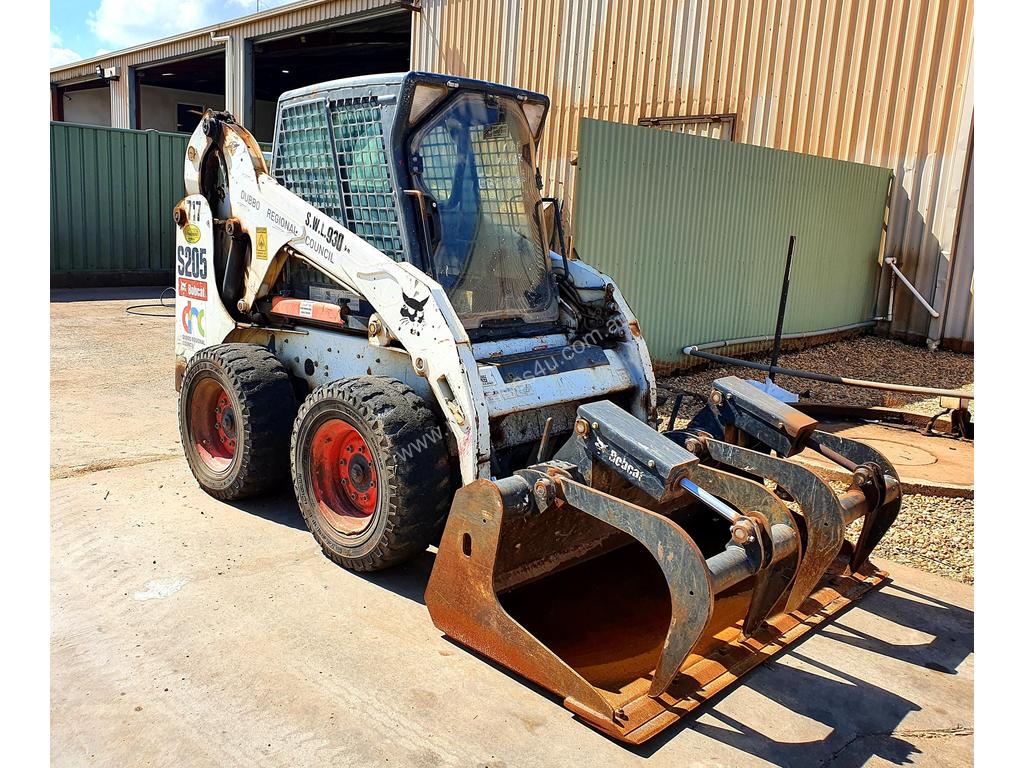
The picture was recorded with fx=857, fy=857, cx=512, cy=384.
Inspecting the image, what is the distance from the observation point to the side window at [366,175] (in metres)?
4.63

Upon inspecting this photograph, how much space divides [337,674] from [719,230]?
754 cm

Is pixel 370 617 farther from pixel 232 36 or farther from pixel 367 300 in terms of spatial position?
pixel 232 36

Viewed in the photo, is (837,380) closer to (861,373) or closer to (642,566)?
(861,373)

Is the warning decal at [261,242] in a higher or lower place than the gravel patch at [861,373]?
higher

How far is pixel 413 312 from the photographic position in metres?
4.20

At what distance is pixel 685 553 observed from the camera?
3.14 metres

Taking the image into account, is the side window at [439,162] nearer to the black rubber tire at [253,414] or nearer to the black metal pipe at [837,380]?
the black rubber tire at [253,414]

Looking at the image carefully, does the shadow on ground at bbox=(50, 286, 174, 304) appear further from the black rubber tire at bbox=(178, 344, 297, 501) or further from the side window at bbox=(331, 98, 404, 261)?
the side window at bbox=(331, 98, 404, 261)

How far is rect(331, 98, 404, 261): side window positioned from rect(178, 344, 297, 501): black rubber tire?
1.02 m

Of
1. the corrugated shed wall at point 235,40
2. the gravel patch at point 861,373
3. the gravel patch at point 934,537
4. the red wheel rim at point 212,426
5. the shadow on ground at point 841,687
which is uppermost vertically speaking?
the corrugated shed wall at point 235,40

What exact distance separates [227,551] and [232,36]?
61.0ft

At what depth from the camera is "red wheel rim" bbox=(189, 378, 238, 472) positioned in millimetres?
5402

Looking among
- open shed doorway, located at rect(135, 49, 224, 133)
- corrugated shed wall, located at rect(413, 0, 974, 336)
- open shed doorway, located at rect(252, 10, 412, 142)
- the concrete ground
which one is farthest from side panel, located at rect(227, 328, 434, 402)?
open shed doorway, located at rect(135, 49, 224, 133)

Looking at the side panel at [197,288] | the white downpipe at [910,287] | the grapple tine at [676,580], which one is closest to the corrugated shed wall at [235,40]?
the white downpipe at [910,287]
